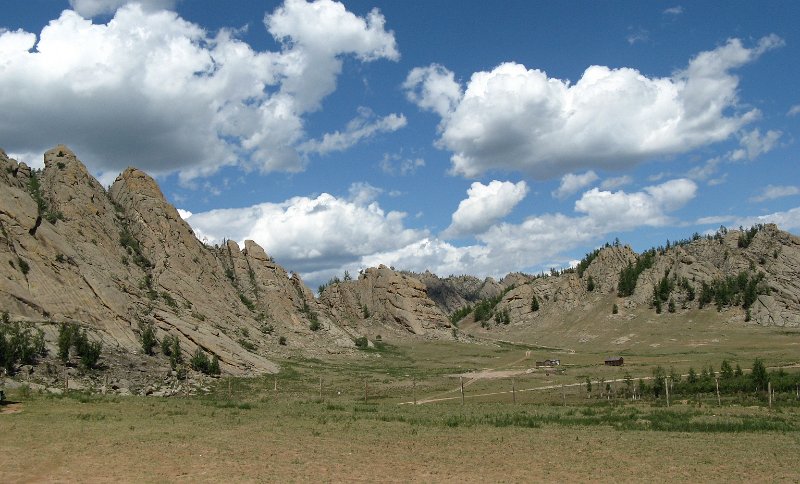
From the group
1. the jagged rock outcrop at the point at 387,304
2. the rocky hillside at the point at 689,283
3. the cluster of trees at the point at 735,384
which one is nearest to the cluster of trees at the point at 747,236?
the rocky hillside at the point at 689,283

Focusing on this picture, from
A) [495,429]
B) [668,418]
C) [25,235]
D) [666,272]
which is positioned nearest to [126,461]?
[495,429]

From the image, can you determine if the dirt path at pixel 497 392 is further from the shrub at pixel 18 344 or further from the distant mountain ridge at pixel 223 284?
the shrub at pixel 18 344

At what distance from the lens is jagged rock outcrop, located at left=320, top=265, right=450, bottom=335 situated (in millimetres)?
143000

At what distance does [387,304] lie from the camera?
14925 centimetres

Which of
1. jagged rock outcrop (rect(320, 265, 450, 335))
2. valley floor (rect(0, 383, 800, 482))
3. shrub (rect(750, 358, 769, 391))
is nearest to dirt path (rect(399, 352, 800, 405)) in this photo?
shrub (rect(750, 358, 769, 391))

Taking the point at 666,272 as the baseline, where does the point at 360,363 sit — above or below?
below

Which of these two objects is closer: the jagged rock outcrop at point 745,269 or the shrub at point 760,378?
the shrub at point 760,378

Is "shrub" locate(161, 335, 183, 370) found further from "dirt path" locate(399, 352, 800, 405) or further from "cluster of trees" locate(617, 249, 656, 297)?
"cluster of trees" locate(617, 249, 656, 297)

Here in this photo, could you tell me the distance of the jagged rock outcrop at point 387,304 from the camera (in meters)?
143

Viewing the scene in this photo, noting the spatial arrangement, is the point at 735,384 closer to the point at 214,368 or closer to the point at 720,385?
the point at 720,385

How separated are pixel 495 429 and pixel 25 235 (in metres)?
58.8

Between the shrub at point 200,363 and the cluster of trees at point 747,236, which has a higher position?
the cluster of trees at point 747,236

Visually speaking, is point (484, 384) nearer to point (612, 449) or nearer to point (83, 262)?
point (612, 449)

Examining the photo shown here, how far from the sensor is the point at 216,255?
395 feet
